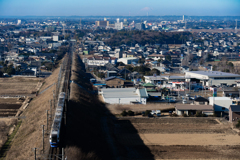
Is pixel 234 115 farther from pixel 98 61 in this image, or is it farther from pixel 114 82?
pixel 98 61

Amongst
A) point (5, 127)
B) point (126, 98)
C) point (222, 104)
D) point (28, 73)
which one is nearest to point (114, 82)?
point (126, 98)

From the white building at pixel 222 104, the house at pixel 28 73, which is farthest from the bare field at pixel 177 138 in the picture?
the house at pixel 28 73

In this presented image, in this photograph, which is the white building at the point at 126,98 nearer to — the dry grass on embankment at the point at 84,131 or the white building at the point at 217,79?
the dry grass on embankment at the point at 84,131

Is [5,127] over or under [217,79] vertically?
under

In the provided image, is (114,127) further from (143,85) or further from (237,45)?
(237,45)

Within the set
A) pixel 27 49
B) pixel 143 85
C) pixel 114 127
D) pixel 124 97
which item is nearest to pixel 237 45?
pixel 27 49
